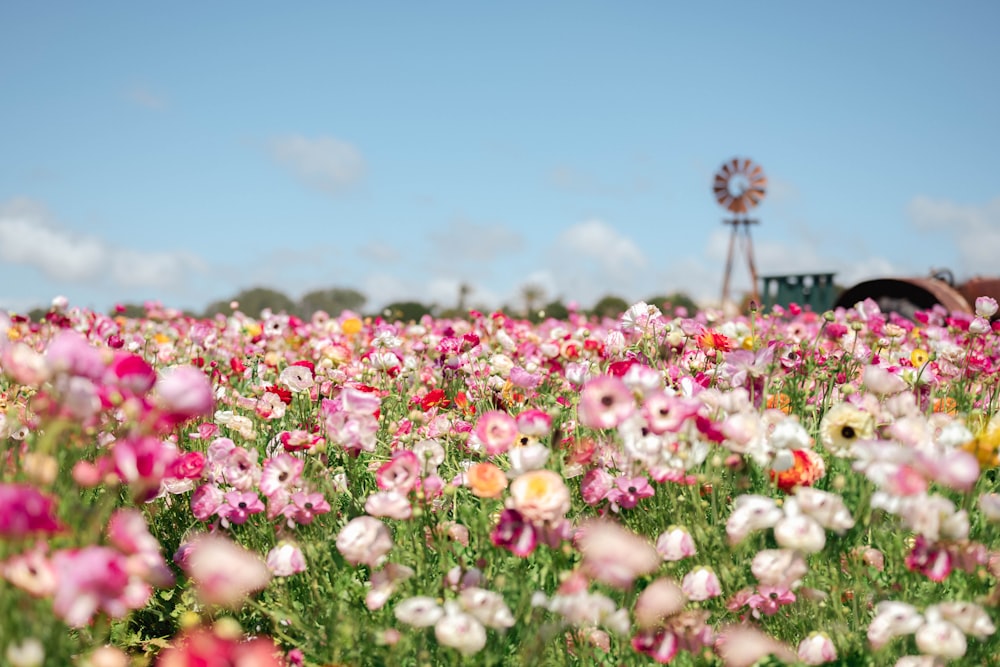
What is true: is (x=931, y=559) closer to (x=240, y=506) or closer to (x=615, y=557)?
(x=615, y=557)

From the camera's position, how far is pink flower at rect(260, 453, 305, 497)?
7.93 feet

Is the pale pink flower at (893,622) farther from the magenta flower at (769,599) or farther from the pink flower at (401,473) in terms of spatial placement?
the pink flower at (401,473)

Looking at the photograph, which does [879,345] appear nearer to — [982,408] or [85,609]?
[982,408]

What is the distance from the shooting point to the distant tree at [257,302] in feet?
43.8

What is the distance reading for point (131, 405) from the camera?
1.71 meters

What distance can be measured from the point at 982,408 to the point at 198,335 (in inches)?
150

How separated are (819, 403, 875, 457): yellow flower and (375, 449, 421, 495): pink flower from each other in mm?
1131

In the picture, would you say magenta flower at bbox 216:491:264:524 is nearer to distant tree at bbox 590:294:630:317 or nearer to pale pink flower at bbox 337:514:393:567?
pale pink flower at bbox 337:514:393:567

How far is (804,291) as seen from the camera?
13.5m

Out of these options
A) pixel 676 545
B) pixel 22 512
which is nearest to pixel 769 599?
pixel 676 545

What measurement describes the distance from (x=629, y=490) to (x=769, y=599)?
1.53 feet

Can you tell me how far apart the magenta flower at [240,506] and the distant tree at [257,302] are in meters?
11.0

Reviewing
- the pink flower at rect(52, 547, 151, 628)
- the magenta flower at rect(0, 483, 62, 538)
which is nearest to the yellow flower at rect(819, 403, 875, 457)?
the pink flower at rect(52, 547, 151, 628)

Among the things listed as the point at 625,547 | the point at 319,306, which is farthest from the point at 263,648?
the point at 319,306
